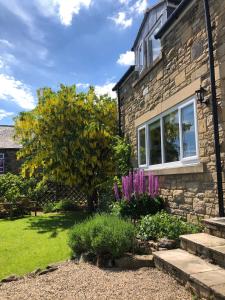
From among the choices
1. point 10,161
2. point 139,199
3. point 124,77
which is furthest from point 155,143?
point 10,161

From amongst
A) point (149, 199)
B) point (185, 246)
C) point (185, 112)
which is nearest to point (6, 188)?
point (149, 199)

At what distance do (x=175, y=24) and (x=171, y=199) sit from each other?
14.3 ft

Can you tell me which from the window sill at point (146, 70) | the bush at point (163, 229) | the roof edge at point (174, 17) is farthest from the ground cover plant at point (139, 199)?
the roof edge at point (174, 17)

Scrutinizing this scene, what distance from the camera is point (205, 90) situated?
6633 mm

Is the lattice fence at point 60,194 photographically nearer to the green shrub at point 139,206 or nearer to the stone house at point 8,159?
the green shrub at point 139,206

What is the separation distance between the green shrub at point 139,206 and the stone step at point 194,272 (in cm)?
280

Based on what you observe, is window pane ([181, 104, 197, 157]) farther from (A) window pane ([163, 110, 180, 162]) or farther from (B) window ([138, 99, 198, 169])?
(A) window pane ([163, 110, 180, 162])

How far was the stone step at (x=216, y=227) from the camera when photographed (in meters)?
5.26

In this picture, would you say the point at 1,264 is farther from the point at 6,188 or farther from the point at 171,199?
the point at 6,188

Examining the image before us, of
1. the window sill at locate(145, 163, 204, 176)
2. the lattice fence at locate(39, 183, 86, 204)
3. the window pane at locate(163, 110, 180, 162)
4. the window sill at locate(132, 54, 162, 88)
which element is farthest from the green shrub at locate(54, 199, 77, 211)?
the window pane at locate(163, 110, 180, 162)

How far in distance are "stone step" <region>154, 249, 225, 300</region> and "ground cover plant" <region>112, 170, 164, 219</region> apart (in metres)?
2.85

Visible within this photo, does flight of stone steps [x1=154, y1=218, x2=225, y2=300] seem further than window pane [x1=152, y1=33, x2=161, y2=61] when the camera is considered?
No

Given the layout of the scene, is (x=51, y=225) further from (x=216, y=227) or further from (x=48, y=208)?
(x=216, y=227)

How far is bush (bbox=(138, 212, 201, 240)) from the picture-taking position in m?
6.18
